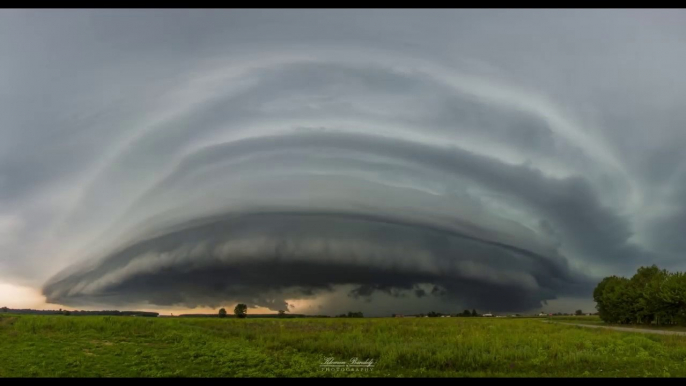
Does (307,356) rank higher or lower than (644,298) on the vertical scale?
lower

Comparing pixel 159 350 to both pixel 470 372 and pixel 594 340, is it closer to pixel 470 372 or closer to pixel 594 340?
pixel 470 372

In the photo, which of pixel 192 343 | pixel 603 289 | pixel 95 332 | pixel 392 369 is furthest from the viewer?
pixel 603 289

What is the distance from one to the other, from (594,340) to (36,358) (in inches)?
1510

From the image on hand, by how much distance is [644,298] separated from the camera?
71.2 m

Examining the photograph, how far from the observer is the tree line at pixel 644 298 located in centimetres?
6284

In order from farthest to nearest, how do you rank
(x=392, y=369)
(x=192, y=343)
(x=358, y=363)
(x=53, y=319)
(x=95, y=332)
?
(x=53, y=319) < (x=95, y=332) < (x=192, y=343) < (x=358, y=363) < (x=392, y=369)

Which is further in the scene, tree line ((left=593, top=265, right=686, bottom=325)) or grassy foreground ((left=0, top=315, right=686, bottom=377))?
tree line ((left=593, top=265, right=686, bottom=325))

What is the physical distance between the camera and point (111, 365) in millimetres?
23516

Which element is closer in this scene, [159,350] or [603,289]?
[159,350]

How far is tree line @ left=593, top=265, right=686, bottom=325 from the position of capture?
6284 cm

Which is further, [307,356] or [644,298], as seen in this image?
[644,298]

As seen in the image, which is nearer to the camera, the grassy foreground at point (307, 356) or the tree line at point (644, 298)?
the grassy foreground at point (307, 356)
